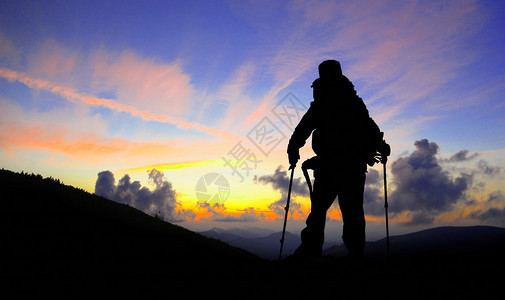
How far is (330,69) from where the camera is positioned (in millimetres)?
7680

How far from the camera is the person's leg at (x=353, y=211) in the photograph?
687 cm

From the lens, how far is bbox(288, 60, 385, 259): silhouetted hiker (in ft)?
23.6

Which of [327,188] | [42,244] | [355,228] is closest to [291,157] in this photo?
[327,188]

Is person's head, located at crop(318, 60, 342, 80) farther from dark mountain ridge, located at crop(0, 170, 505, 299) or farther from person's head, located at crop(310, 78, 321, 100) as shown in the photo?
dark mountain ridge, located at crop(0, 170, 505, 299)

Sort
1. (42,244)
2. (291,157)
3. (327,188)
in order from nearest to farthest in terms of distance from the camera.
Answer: (42,244), (327,188), (291,157)

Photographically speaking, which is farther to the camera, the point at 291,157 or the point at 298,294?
the point at 291,157

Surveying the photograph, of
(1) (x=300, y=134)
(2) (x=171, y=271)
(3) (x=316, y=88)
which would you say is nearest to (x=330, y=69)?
(3) (x=316, y=88)

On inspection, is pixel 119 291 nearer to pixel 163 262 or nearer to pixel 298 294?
pixel 163 262

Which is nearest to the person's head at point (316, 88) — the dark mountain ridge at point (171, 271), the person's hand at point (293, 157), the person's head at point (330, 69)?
the person's head at point (330, 69)

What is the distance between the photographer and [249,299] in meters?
4.07

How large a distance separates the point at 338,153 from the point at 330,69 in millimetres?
2173

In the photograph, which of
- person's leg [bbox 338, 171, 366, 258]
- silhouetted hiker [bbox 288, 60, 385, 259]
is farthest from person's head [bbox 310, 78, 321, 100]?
person's leg [bbox 338, 171, 366, 258]

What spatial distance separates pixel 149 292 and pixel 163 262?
183 cm

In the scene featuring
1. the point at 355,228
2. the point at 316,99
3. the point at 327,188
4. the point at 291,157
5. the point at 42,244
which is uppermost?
the point at 316,99
